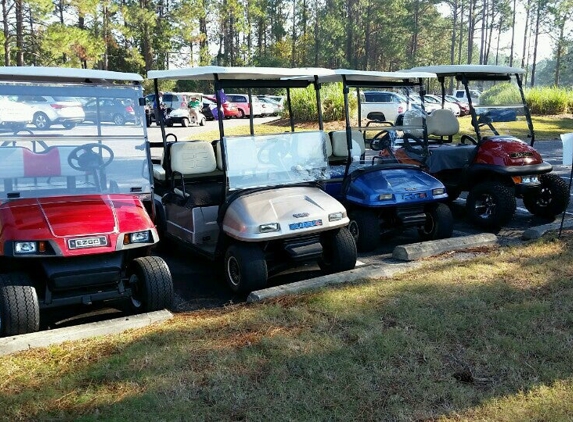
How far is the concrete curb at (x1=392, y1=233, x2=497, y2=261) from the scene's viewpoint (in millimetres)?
5680

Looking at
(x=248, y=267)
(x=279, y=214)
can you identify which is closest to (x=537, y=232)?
(x=279, y=214)

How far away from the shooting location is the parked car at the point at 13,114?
427cm

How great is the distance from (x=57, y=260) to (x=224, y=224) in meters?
1.49

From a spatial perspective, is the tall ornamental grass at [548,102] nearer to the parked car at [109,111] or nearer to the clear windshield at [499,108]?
the clear windshield at [499,108]

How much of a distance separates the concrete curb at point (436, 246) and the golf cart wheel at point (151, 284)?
2.45m

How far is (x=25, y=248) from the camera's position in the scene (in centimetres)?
373

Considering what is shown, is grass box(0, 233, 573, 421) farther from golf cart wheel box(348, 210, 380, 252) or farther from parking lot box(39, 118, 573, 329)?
golf cart wheel box(348, 210, 380, 252)

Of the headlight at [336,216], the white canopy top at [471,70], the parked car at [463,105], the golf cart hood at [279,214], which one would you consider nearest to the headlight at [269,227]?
the golf cart hood at [279,214]

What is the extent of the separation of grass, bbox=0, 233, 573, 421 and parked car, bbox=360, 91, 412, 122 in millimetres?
2810

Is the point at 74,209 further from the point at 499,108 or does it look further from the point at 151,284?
the point at 499,108

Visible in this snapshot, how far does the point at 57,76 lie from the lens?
14.4 ft

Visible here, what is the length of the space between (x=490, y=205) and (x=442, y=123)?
5.30 feet

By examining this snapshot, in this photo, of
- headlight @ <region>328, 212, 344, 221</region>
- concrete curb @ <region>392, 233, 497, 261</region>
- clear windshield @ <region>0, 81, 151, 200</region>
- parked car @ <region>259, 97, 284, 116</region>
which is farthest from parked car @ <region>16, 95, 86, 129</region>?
parked car @ <region>259, 97, 284, 116</region>

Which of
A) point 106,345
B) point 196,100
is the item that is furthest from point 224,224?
point 196,100
